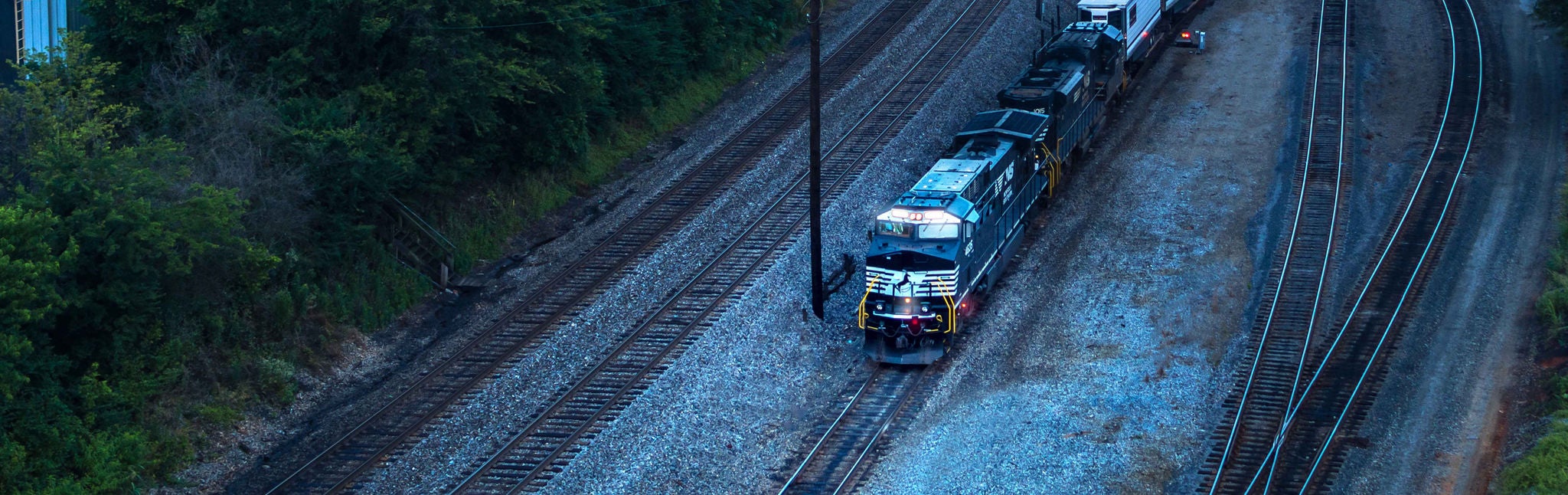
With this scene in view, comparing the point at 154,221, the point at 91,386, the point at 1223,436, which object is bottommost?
the point at 1223,436

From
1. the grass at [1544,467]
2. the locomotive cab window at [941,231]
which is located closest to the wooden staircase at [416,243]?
the locomotive cab window at [941,231]

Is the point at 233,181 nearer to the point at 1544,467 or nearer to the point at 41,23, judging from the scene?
the point at 41,23

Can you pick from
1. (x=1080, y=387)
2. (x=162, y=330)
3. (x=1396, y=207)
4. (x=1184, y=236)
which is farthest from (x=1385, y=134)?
(x=162, y=330)

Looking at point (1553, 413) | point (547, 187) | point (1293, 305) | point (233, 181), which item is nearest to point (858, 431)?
point (1293, 305)

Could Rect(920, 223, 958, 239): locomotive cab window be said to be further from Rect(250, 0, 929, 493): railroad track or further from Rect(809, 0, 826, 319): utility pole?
Rect(250, 0, 929, 493): railroad track

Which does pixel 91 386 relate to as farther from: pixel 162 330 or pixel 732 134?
pixel 732 134

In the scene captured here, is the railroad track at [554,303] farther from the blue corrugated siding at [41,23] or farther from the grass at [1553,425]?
the grass at [1553,425]
